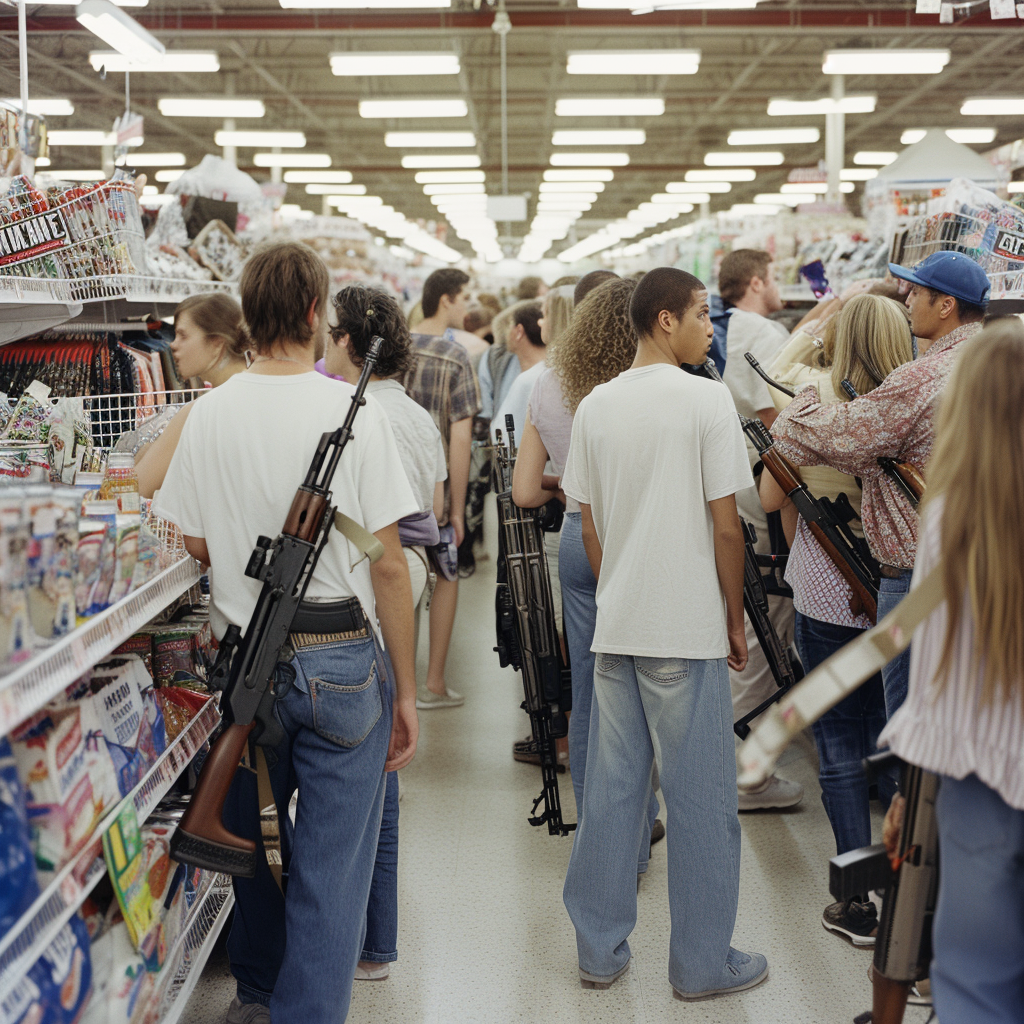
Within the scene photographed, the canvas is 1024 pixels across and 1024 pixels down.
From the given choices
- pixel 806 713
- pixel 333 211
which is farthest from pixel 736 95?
pixel 806 713

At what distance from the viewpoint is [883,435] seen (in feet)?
8.26

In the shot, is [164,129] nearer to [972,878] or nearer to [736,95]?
[736,95]

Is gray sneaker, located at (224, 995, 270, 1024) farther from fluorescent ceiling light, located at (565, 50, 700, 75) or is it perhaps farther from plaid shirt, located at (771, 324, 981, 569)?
fluorescent ceiling light, located at (565, 50, 700, 75)

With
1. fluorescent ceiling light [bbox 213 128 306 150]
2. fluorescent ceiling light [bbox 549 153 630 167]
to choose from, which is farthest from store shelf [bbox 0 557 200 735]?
fluorescent ceiling light [bbox 549 153 630 167]

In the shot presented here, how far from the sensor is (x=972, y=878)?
1.45 metres

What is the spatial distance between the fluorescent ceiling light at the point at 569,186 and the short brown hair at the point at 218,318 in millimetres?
15610

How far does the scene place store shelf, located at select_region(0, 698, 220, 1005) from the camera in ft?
4.47

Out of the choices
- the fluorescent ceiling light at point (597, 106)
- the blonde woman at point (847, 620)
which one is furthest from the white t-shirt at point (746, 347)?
the fluorescent ceiling light at point (597, 106)

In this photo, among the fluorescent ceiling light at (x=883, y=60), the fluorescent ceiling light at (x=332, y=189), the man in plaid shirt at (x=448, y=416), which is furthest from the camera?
the fluorescent ceiling light at (x=332, y=189)

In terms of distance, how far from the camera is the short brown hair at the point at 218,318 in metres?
3.10

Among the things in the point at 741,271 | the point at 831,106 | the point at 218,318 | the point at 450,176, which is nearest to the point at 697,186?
the point at 450,176

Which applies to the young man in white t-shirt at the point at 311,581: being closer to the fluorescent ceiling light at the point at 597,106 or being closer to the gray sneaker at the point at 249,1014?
the gray sneaker at the point at 249,1014

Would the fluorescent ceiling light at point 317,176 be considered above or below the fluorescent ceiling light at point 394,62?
above

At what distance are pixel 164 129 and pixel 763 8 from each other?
10779mm
